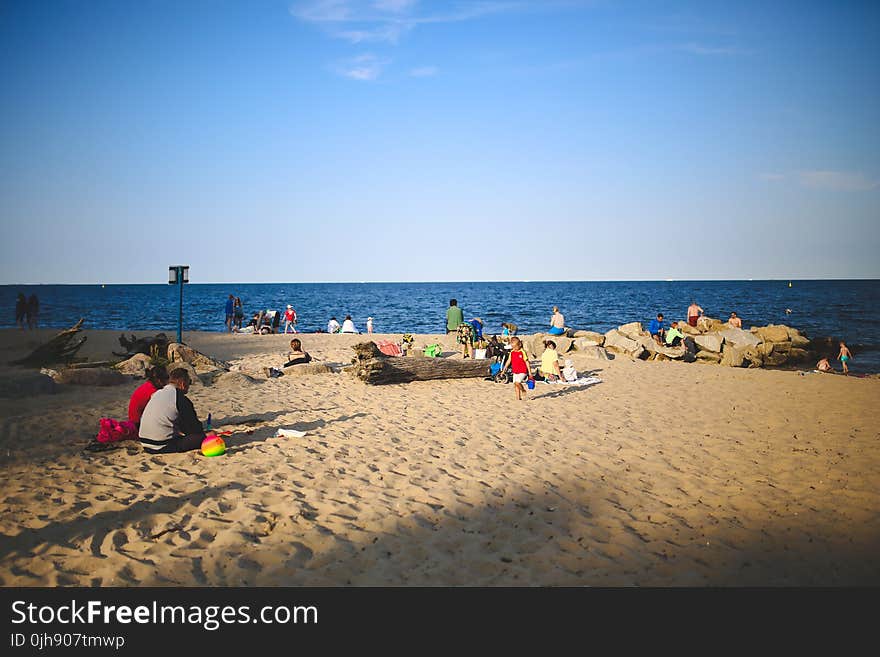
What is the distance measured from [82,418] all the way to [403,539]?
7.49 meters

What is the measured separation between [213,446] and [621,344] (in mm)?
18195

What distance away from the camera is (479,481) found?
6547mm

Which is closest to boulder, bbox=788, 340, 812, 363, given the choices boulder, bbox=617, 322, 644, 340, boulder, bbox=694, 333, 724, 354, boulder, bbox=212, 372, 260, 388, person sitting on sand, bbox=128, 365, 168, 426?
boulder, bbox=694, 333, 724, 354

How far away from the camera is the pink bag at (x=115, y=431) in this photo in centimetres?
754

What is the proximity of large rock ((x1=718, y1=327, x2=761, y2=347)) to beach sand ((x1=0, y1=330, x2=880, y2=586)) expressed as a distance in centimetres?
1111

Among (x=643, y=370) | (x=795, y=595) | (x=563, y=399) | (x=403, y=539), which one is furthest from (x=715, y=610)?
(x=643, y=370)

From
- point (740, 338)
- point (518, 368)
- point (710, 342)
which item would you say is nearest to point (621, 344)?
point (710, 342)

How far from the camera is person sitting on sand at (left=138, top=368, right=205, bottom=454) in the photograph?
7.23 metres

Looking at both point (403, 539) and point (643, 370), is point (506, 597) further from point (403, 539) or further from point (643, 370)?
point (643, 370)

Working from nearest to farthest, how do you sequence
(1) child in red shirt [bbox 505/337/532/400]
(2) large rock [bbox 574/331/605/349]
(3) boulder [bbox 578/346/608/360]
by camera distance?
(1) child in red shirt [bbox 505/337/532/400] < (3) boulder [bbox 578/346/608/360] < (2) large rock [bbox 574/331/605/349]

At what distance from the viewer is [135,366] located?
13.7m

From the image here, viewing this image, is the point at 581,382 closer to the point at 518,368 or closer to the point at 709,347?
the point at 518,368

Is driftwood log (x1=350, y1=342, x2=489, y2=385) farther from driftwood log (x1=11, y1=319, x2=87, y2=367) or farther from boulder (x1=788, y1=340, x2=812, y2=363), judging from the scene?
boulder (x1=788, y1=340, x2=812, y2=363)

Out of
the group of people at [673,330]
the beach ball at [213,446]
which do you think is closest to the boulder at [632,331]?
the group of people at [673,330]
